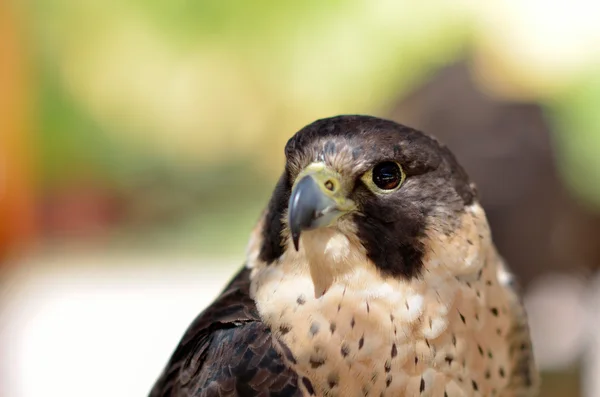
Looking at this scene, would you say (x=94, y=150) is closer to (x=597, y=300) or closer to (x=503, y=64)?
(x=503, y=64)

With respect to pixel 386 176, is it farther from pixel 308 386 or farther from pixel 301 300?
pixel 308 386

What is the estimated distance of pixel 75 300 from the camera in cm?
626

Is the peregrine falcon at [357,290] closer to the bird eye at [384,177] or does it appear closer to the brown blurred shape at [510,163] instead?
the bird eye at [384,177]

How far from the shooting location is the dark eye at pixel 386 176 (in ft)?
5.03

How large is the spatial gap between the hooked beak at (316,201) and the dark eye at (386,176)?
0.08 metres

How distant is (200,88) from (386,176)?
523 cm

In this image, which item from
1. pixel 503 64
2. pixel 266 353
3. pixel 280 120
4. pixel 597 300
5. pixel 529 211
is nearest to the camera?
pixel 266 353

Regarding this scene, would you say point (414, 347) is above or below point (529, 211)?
above

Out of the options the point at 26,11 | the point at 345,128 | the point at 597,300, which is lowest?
the point at 597,300

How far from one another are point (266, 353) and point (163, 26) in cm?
538

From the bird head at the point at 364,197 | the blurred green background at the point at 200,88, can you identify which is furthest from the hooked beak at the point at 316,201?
the blurred green background at the point at 200,88

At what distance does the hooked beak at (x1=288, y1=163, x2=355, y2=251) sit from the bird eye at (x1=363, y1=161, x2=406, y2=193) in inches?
2.5

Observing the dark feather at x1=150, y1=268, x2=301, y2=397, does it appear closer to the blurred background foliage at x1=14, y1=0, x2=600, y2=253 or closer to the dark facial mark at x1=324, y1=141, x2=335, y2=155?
the dark facial mark at x1=324, y1=141, x2=335, y2=155

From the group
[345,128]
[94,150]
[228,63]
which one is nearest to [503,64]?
[228,63]
